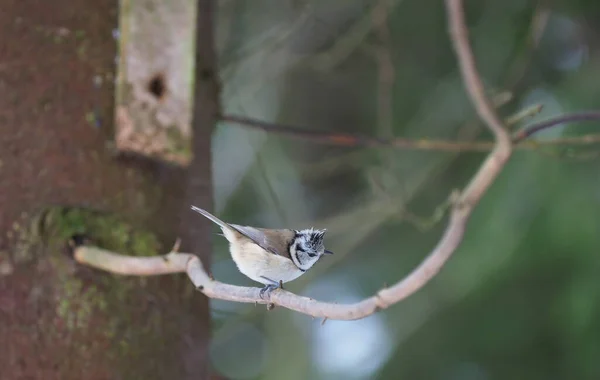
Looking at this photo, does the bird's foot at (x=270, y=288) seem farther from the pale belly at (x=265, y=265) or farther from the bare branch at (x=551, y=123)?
the bare branch at (x=551, y=123)

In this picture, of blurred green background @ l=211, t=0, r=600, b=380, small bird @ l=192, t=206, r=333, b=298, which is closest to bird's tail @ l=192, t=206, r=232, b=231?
small bird @ l=192, t=206, r=333, b=298

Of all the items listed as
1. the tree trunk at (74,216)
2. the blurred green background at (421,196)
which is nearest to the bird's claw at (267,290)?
the tree trunk at (74,216)

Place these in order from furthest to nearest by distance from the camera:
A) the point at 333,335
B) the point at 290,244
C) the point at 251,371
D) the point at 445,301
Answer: the point at 251,371
the point at 445,301
the point at 333,335
the point at 290,244

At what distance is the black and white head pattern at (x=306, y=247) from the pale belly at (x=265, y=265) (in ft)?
0.04

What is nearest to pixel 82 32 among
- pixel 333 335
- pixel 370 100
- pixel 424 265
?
pixel 424 265

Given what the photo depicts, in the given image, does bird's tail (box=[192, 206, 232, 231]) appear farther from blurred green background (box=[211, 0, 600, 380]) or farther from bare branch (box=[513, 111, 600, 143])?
blurred green background (box=[211, 0, 600, 380])

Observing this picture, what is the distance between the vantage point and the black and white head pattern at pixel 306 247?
69 cm

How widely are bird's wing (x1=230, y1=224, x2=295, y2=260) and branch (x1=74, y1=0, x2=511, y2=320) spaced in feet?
0.19

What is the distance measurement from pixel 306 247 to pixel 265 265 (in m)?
Answer: 0.07

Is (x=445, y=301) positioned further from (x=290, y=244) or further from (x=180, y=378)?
(x=290, y=244)

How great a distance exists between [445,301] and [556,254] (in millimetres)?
397

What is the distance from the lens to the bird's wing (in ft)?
2.36

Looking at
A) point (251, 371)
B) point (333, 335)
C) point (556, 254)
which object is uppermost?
point (556, 254)

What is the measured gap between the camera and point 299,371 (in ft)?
7.93
